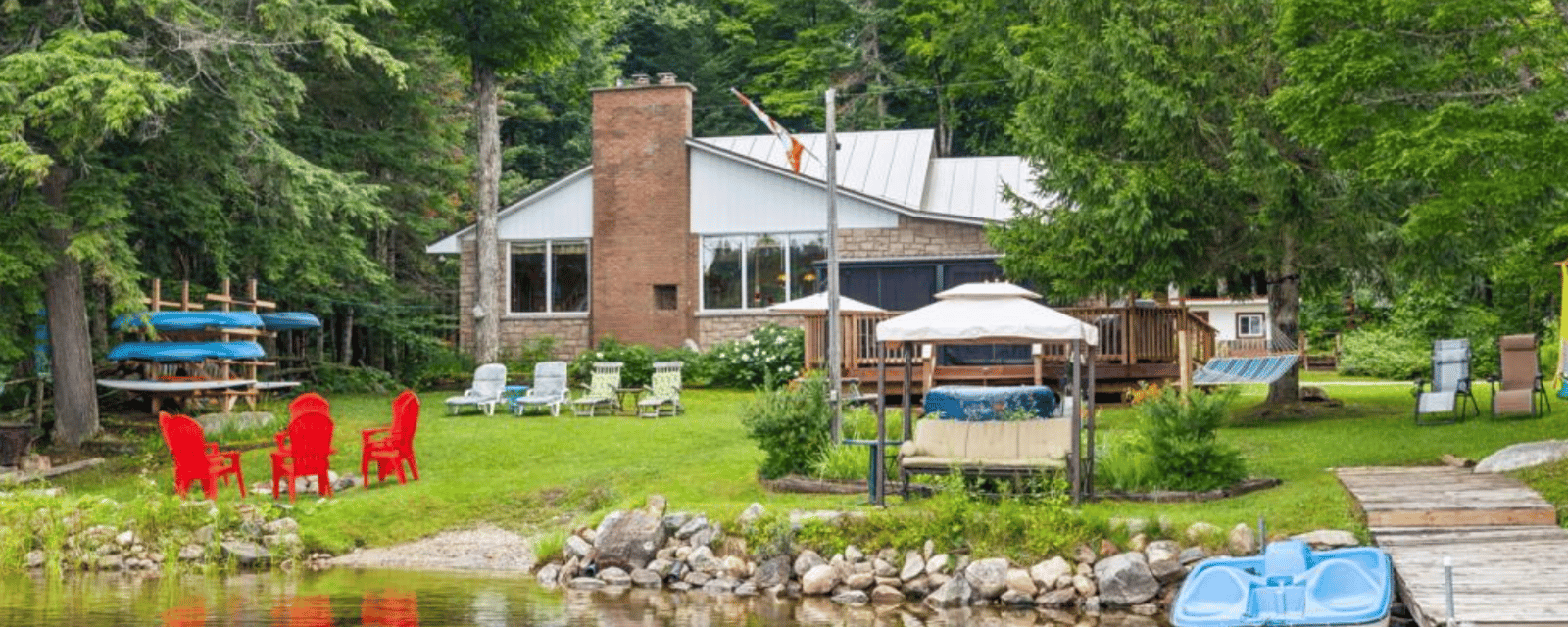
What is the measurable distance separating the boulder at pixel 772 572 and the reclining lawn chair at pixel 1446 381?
8.14 metres

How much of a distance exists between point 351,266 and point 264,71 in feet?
12.4

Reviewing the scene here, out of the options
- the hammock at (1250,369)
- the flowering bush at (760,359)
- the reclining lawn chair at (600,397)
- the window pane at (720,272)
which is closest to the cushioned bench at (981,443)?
the hammock at (1250,369)

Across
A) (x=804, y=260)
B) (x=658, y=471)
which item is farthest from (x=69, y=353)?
(x=804, y=260)

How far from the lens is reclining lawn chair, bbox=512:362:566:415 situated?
→ 76.3 ft

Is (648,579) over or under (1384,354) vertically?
under

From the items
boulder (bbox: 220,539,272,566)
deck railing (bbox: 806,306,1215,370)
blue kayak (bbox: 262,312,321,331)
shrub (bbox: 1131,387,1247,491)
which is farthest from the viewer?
blue kayak (bbox: 262,312,321,331)

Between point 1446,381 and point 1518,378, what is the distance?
1027 millimetres

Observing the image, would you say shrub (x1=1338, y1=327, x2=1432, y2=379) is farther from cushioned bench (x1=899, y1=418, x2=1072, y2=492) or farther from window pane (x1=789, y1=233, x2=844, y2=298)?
cushioned bench (x1=899, y1=418, x2=1072, y2=492)

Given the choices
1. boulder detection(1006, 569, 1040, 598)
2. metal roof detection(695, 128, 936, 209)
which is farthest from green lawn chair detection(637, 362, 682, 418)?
boulder detection(1006, 569, 1040, 598)

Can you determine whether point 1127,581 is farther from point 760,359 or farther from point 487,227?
point 487,227

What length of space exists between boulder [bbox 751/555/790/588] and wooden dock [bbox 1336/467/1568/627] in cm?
448

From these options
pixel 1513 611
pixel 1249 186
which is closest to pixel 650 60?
pixel 1249 186

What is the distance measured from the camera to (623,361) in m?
28.0

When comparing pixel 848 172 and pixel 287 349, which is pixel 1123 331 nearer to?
pixel 848 172
